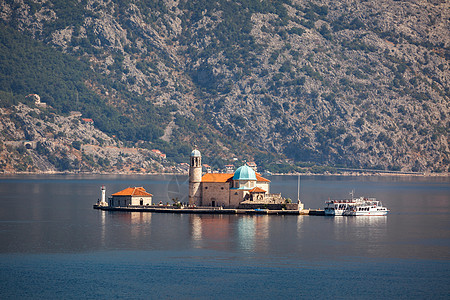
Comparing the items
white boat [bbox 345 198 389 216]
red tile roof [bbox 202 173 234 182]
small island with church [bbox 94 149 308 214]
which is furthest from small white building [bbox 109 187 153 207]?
white boat [bbox 345 198 389 216]

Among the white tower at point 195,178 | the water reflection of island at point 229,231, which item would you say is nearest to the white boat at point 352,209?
the water reflection of island at point 229,231

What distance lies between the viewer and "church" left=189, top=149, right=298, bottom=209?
5615 inches

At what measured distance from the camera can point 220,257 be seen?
96500 millimetres

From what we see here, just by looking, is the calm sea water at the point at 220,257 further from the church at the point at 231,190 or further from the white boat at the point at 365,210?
the church at the point at 231,190

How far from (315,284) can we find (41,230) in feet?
180

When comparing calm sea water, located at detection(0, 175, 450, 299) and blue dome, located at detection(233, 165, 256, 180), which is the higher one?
blue dome, located at detection(233, 165, 256, 180)

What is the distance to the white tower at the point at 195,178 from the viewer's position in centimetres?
14488

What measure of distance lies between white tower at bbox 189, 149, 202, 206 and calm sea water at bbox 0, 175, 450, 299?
7.63 metres

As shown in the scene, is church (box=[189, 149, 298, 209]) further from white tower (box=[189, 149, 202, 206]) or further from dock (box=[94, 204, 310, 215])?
dock (box=[94, 204, 310, 215])

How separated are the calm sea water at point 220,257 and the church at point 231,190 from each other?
6574mm

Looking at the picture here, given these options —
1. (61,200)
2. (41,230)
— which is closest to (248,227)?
(41,230)

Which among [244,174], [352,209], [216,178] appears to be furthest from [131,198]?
[352,209]

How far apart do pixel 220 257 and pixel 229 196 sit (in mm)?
48375

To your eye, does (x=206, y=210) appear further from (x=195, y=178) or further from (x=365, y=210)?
(x=365, y=210)
